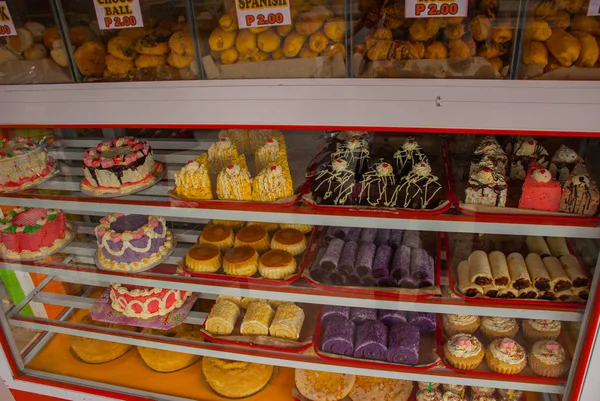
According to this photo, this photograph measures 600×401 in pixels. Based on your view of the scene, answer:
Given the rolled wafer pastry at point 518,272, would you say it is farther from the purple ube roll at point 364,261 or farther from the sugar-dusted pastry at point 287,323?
the sugar-dusted pastry at point 287,323

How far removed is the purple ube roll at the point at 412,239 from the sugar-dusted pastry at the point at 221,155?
3.38 feet

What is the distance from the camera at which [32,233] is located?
109 inches

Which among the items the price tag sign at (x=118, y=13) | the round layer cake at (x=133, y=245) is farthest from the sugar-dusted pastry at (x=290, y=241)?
the price tag sign at (x=118, y=13)

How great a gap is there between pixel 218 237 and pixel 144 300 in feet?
1.90

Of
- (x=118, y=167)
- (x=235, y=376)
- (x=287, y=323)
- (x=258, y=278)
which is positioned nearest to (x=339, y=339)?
(x=287, y=323)

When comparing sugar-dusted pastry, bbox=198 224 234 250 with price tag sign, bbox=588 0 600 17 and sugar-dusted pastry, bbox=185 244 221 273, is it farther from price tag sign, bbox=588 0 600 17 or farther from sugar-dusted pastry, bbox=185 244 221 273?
price tag sign, bbox=588 0 600 17

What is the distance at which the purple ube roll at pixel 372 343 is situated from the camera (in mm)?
2375

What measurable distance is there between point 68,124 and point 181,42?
701 mm

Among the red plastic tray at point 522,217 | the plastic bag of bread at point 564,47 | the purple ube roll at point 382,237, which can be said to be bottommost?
the purple ube roll at point 382,237

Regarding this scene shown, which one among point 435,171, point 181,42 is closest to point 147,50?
point 181,42

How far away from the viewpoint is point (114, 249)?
2611 mm

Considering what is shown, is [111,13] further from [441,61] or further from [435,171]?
[435,171]

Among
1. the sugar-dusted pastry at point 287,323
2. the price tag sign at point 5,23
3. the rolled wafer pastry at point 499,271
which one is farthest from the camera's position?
the sugar-dusted pastry at point 287,323

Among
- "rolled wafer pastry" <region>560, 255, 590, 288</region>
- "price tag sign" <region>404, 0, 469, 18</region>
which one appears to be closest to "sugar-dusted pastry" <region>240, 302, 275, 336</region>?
"rolled wafer pastry" <region>560, 255, 590, 288</region>
